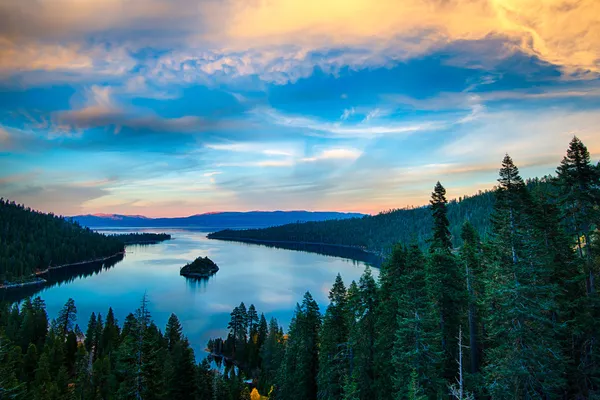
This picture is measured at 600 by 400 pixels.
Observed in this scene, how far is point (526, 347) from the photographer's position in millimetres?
19891

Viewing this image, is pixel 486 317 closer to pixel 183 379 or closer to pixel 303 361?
pixel 303 361

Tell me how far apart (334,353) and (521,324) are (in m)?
16.9

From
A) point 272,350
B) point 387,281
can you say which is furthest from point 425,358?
point 272,350

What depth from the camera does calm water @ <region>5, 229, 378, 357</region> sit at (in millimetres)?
89188

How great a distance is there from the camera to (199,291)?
123688mm

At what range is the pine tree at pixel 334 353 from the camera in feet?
99.0

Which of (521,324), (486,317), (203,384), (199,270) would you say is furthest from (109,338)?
(199,270)

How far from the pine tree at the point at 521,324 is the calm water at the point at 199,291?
57893 millimetres

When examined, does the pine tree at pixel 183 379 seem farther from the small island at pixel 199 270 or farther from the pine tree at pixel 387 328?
the small island at pixel 199 270

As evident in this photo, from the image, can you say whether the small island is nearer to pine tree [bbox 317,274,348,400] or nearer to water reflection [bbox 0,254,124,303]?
water reflection [bbox 0,254,124,303]

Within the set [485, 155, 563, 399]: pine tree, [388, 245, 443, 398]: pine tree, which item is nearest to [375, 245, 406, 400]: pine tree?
[388, 245, 443, 398]: pine tree

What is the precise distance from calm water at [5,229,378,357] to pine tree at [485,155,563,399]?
190 feet

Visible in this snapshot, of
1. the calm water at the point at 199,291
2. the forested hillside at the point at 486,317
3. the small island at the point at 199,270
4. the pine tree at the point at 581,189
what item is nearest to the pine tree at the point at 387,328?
the forested hillside at the point at 486,317

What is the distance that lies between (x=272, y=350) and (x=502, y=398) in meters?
39.8
